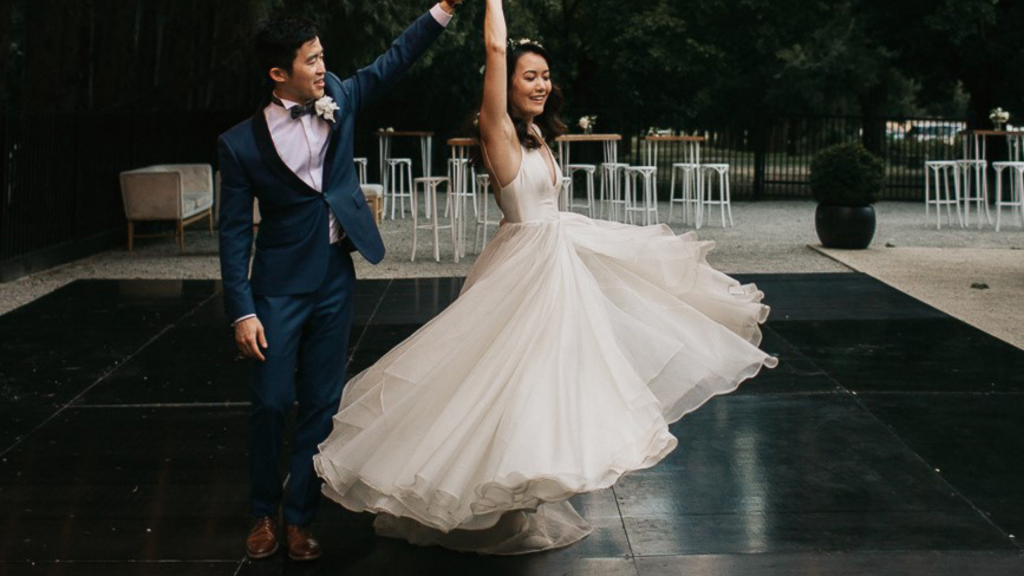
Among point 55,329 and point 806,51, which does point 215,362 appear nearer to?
point 55,329

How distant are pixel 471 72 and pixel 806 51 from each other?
1709 centimetres

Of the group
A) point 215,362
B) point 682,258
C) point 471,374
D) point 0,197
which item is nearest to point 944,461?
point 682,258

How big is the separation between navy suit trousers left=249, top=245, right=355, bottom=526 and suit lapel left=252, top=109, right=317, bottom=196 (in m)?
0.33

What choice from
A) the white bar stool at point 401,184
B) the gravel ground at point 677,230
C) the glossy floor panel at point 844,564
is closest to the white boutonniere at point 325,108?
the glossy floor panel at point 844,564

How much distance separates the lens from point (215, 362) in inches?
375

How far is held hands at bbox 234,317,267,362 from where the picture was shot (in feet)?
16.3

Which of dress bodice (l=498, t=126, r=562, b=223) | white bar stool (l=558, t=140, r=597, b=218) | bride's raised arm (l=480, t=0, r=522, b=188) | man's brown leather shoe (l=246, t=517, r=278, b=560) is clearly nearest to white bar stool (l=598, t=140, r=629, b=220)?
white bar stool (l=558, t=140, r=597, b=218)

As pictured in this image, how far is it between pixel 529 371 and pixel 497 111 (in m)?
0.98

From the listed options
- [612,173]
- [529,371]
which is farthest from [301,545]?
[612,173]

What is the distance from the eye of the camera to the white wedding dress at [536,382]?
15.6ft

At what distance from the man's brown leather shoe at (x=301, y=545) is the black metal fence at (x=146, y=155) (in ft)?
31.4

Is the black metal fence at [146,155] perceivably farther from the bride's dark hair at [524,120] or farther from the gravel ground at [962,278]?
the bride's dark hair at [524,120]

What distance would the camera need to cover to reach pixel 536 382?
4957 mm

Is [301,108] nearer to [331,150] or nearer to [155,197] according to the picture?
[331,150]
